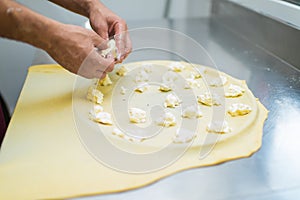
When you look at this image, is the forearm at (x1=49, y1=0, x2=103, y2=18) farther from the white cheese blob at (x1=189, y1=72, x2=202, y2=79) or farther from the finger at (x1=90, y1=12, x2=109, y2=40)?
the white cheese blob at (x1=189, y1=72, x2=202, y2=79)

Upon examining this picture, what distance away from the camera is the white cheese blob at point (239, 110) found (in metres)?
0.62

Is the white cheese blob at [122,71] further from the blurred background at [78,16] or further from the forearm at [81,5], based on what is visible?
the blurred background at [78,16]

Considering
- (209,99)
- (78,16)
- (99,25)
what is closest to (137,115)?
(209,99)

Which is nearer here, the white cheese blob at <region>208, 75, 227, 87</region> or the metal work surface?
the metal work surface

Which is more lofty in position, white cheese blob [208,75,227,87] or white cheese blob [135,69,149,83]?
white cheese blob [208,75,227,87]

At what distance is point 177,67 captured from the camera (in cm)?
83

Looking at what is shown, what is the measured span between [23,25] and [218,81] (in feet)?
1.45

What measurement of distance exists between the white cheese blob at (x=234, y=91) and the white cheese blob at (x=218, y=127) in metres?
0.12

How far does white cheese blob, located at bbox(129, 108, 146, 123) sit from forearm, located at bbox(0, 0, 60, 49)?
0.21 m

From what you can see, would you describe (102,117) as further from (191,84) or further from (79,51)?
(191,84)

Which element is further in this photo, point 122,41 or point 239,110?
point 122,41

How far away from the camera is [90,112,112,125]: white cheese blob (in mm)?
598

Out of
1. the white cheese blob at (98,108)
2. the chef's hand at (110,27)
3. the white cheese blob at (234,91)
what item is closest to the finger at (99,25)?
the chef's hand at (110,27)

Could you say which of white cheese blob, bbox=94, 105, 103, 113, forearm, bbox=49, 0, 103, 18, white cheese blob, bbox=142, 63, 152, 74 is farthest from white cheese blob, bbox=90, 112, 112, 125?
forearm, bbox=49, 0, 103, 18
